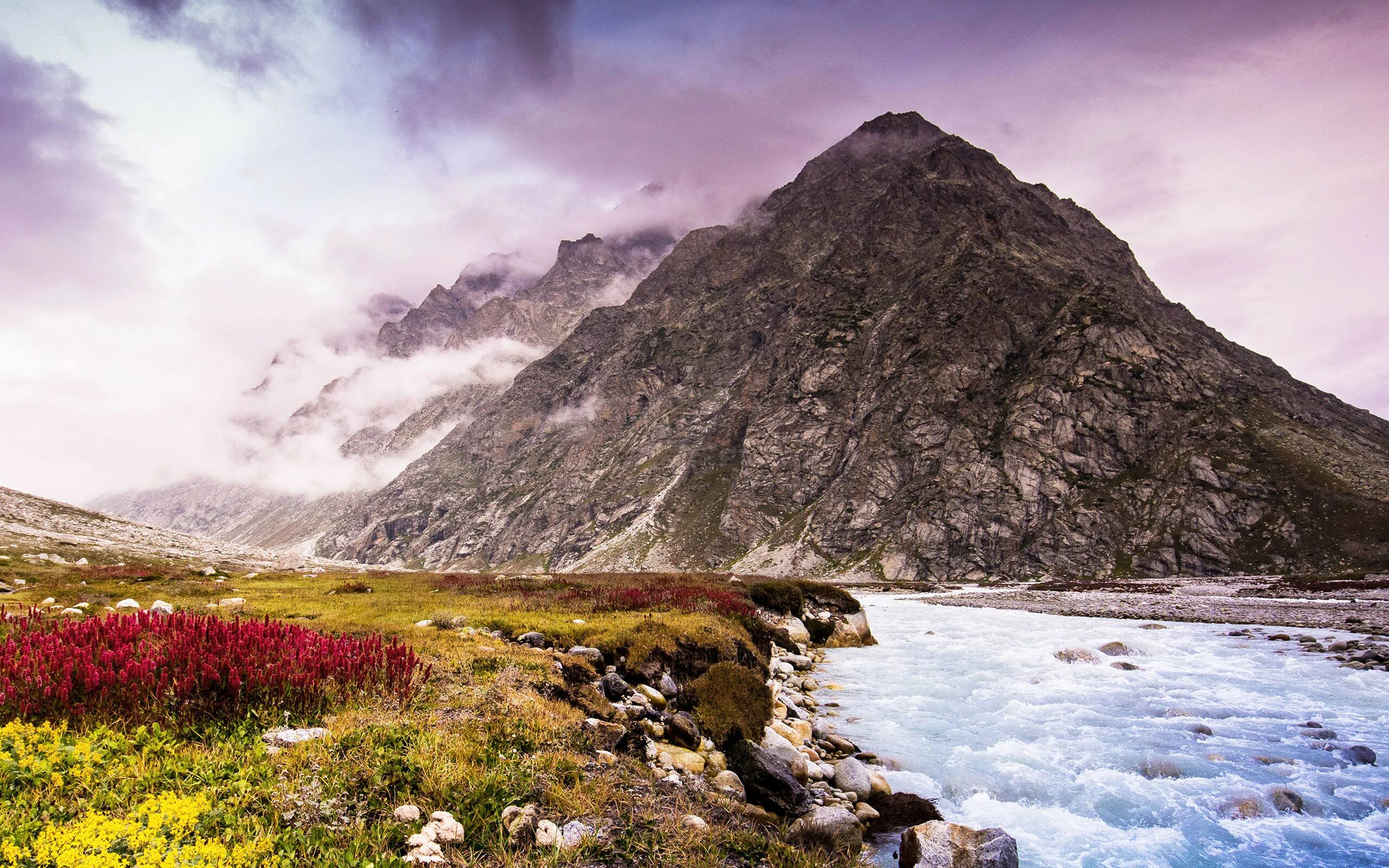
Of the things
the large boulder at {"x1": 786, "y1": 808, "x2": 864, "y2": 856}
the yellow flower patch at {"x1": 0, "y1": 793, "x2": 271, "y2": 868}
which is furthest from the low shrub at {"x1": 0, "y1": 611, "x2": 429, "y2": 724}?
the large boulder at {"x1": 786, "y1": 808, "x2": 864, "y2": 856}

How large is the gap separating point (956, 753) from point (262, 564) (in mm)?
54783

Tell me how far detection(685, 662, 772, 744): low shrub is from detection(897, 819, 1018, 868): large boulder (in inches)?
138

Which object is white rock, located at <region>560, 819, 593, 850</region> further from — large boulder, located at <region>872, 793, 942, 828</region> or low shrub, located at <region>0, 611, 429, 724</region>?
Answer: large boulder, located at <region>872, 793, 942, 828</region>

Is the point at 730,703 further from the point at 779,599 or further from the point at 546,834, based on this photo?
the point at 779,599

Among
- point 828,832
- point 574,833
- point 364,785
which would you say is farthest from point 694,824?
point 364,785

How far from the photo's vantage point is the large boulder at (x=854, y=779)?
10.7 m

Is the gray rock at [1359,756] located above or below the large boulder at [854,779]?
below

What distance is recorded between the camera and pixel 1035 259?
177 metres

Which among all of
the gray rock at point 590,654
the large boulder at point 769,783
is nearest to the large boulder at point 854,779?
the large boulder at point 769,783

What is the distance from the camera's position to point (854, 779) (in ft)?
35.8

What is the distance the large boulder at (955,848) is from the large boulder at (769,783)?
1.60 meters

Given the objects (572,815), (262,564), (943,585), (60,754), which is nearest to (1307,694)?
(572,815)

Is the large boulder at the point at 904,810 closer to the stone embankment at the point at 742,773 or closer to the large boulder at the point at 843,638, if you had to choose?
the stone embankment at the point at 742,773

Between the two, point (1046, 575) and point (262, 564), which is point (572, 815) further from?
point (1046, 575)
